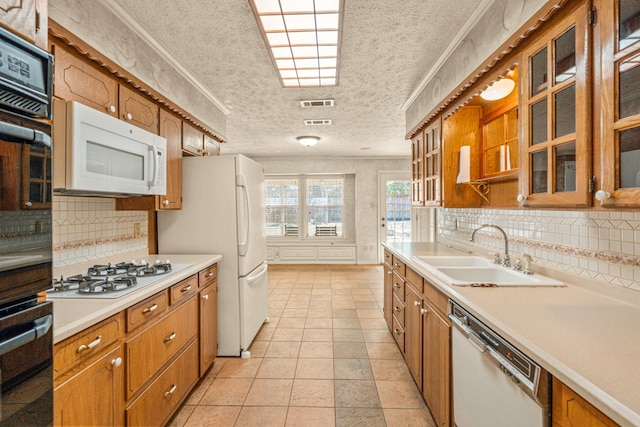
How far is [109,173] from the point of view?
1.63 m

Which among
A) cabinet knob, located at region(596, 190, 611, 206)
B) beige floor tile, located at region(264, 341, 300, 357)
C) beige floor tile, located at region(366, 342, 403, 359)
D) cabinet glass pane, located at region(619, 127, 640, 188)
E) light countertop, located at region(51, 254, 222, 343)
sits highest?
cabinet glass pane, located at region(619, 127, 640, 188)

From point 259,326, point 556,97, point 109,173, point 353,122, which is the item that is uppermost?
point 353,122

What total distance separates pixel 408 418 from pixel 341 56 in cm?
261

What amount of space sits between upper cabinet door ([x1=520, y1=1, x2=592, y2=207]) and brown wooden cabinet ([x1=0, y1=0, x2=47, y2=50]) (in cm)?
174

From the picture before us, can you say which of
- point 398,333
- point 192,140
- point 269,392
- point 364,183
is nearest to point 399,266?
point 398,333

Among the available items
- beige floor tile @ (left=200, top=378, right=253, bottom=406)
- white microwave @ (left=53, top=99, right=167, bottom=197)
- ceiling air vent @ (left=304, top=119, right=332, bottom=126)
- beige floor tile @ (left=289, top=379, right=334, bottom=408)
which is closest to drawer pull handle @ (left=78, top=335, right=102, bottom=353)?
white microwave @ (left=53, top=99, right=167, bottom=197)

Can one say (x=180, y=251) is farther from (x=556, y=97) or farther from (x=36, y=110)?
(x=556, y=97)

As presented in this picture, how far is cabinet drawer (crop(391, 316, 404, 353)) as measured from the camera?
2.54 meters

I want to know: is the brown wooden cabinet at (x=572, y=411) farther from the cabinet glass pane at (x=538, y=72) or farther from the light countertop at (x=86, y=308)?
the light countertop at (x=86, y=308)

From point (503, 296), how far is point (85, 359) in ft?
5.94

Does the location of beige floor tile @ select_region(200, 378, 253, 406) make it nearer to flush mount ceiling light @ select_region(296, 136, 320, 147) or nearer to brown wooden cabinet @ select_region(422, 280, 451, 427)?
brown wooden cabinet @ select_region(422, 280, 451, 427)

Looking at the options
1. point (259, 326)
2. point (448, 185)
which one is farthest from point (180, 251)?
Result: point (448, 185)

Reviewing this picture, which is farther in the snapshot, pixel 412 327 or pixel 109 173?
pixel 412 327

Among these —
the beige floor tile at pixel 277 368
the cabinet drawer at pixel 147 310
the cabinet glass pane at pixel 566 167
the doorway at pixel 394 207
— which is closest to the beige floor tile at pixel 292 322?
the beige floor tile at pixel 277 368
